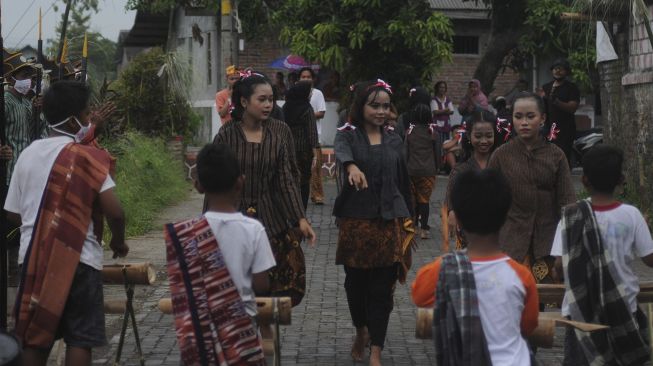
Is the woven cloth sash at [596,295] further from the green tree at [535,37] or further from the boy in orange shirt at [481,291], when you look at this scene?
the green tree at [535,37]

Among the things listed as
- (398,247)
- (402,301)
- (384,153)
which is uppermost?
(384,153)

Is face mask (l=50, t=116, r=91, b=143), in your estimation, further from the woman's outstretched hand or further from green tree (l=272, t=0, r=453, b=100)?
green tree (l=272, t=0, r=453, b=100)

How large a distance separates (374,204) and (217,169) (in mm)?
2602

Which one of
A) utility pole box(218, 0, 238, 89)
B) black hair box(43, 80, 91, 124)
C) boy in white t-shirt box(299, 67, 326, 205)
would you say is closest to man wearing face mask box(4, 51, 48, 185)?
black hair box(43, 80, 91, 124)

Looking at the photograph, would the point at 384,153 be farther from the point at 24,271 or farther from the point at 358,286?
the point at 24,271

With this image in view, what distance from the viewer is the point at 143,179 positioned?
18.3 m

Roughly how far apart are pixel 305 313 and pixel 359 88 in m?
2.45

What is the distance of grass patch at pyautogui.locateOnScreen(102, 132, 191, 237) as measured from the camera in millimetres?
16016

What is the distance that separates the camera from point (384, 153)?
829 cm

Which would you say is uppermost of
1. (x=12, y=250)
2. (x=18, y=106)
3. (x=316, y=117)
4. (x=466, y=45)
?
(x=466, y=45)

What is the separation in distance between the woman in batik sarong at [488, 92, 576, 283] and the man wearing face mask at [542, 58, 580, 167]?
8794 millimetres

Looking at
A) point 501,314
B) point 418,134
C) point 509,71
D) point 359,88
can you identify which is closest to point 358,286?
point 359,88

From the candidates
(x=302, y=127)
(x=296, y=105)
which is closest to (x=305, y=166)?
(x=302, y=127)

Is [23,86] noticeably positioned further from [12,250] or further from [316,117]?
[316,117]
